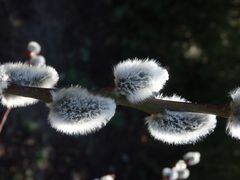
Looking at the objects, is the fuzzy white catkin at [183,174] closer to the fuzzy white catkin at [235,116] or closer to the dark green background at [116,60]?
the fuzzy white catkin at [235,116]

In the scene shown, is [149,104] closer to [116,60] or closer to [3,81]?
[3,81]

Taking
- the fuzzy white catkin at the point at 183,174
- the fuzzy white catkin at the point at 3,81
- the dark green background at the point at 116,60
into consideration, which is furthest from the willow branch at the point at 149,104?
the dark green background at the point at 116,60

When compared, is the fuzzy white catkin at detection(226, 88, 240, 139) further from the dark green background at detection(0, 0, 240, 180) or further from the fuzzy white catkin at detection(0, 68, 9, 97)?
the dark green background at detection(0, 0, 240, 180)

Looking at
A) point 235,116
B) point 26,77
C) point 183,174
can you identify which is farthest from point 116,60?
point 235,116

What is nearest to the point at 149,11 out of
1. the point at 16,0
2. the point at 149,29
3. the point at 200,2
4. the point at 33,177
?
the point at 149,29

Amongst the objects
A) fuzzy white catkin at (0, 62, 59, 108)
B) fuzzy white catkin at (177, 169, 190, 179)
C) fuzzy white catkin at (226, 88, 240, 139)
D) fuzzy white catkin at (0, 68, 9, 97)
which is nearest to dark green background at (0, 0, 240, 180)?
fuzzy white catkin at (177, 169, 190, 179)

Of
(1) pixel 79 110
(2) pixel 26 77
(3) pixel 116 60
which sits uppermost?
(3) pixel 116 60
